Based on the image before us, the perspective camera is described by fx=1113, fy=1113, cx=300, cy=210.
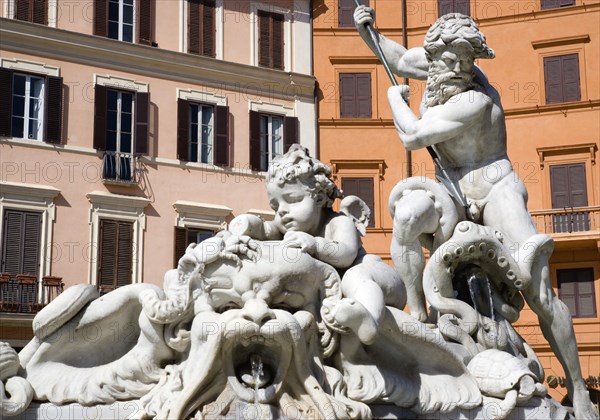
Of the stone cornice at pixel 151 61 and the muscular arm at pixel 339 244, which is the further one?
the stone cornice at pixel 151 61

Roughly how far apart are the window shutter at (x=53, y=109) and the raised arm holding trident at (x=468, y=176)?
2436 centimetres

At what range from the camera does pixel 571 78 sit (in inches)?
1374

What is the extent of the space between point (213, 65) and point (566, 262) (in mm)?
12287

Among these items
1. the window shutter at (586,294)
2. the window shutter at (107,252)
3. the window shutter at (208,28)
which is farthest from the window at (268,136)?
the window shutter at (586,294)

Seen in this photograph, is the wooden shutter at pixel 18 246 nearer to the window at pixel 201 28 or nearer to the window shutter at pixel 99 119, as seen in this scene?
the window shutter at pixel 99 119

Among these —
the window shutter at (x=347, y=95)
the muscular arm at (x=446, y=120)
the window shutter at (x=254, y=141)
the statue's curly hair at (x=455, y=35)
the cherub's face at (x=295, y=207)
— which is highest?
the window shutter at (x=347, y=95)

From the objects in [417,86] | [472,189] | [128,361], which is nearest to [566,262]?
[417,86]

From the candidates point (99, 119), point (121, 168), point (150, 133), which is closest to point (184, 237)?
point (121, 168)

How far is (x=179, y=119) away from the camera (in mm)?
33156

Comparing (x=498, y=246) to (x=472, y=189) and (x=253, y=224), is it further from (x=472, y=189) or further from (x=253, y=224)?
(x=253, y=224)

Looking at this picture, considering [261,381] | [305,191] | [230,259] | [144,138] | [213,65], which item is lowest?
[261,381]

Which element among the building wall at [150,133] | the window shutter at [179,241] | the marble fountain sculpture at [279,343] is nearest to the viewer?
the marble fountain sculpture at [279,343]

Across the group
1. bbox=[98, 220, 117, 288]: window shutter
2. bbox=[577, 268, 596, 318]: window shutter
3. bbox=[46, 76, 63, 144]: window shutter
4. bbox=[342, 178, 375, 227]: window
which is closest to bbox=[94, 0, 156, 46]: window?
bbox=[46, 76, 63, 144]: window shutter

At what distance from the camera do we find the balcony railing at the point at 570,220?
33188mm
